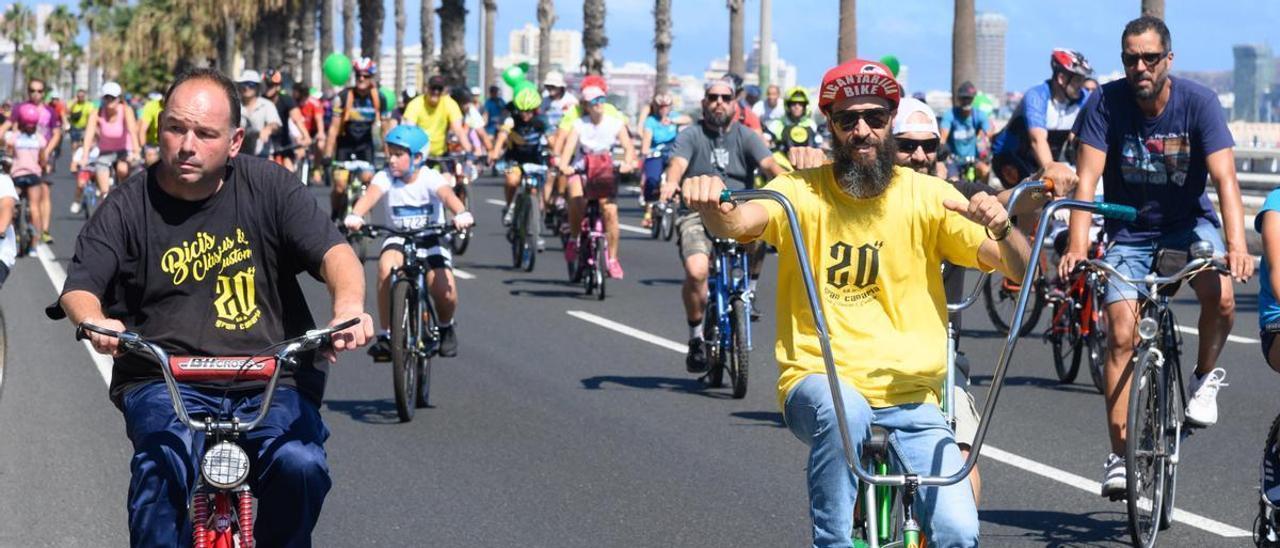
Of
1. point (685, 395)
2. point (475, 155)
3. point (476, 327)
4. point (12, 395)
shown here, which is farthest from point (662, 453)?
point (475, 155)

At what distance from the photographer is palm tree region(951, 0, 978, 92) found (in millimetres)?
28906

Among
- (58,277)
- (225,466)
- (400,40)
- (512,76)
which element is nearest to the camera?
(225,466)

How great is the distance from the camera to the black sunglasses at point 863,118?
17.3 ft

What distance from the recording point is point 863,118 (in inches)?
207

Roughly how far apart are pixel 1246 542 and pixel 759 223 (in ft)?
10.1

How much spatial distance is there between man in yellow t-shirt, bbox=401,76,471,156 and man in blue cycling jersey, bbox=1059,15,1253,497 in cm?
1246

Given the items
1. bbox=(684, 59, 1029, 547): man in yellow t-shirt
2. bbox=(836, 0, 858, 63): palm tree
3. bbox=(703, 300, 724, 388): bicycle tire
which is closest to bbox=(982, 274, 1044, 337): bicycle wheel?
bbox=(703, 300, 724, 388): bicycle tire

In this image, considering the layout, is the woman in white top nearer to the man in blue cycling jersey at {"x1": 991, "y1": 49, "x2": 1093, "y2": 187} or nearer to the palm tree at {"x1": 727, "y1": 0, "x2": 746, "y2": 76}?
the man in blue cycling jersey at {"x1": 991, "y1": 49, "x2": 1093, "y2": 187}

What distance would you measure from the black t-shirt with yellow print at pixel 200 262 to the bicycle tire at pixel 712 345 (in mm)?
6272

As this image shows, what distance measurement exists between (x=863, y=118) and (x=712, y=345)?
6329 millimetres

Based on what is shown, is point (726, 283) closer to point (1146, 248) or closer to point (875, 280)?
point (1146, 248)

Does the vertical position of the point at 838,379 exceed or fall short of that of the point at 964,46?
it falls short

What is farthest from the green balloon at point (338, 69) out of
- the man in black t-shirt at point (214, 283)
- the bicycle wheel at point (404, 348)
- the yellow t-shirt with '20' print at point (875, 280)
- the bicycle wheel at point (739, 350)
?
the yellow t-shirt with '20' print at point (875, 280)

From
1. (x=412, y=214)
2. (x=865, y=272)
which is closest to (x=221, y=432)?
(x=865, y=272)
